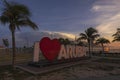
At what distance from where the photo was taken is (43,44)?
21250 millimetres

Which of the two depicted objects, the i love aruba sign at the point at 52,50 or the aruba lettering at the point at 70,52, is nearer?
the i love aruba sign at the point at 52,50

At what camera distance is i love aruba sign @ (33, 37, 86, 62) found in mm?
21281

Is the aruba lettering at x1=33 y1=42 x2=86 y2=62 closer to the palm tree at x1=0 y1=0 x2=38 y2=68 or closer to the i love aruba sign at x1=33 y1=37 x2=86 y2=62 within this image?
the i love aruba sign at x1=33 y1=37 x2=86 y2=62

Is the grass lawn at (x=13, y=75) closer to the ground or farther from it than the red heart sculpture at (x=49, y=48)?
closer to the ground

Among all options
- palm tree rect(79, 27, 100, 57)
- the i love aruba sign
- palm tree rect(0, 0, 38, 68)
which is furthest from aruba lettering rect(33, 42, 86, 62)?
palm tree rect(79, 27, 100, 57)

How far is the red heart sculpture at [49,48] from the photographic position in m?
21.2

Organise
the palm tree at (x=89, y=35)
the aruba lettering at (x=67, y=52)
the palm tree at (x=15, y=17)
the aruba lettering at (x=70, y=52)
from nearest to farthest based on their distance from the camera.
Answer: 1. the palm tree at (x=15, y=17)
2. the aruba lettering at (x=67, y=52)
3. the aruba lettering at (x=70, y=52)
4. the palm tree at (x=89, y=35)

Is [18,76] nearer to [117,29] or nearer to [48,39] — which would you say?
[48,39]

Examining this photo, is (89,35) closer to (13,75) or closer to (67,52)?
(67,52)

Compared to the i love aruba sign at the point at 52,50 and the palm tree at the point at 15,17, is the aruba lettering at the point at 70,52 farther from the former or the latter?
the palm tree at the point at 15,17

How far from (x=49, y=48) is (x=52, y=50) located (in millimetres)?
658

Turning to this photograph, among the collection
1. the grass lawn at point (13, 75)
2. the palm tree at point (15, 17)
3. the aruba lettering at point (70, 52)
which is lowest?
the grass lawn at point (13, 75)

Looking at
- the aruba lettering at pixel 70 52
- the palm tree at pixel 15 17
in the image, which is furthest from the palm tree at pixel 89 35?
the palm tree at pixel 15 17

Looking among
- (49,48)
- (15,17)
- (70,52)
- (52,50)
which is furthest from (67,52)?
(15,17)
